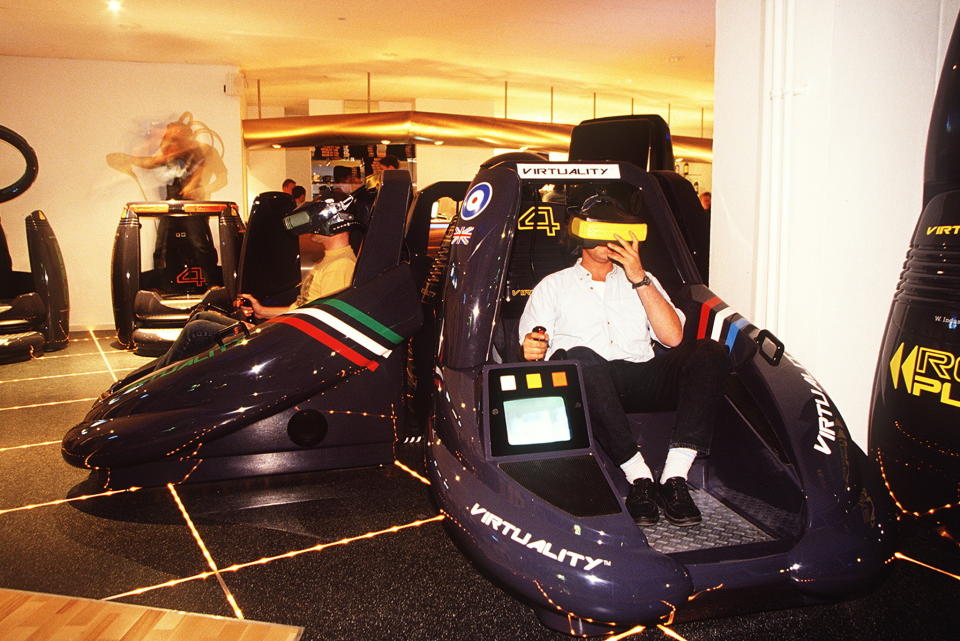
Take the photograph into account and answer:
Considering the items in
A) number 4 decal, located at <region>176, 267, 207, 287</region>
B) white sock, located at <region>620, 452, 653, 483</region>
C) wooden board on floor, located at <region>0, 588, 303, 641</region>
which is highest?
number 4 decal, located at <region>176, 267, 207, 287</region>

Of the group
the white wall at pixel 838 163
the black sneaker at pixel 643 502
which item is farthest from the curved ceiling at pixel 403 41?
the black sneaker at pixel 643 502

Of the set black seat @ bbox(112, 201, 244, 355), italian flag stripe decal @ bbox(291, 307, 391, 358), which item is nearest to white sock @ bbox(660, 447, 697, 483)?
italian flag stripe decal @ bbox(291, 307, 391, 358)

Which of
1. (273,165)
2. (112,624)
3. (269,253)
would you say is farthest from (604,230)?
(273,165)

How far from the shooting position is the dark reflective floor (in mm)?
1876

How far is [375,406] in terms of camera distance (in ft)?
9.36

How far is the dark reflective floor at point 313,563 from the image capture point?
1.88 m

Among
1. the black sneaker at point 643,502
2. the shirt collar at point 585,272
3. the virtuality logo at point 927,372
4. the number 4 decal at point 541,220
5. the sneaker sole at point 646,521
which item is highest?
the number 4 decal at point 541,220

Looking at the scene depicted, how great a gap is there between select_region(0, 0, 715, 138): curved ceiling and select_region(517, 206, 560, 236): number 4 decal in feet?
10.7

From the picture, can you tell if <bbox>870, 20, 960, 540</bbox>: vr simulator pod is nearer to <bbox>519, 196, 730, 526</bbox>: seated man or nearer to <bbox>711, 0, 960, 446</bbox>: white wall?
<bbox>711, 0, 960, 446</bbox>: white wall

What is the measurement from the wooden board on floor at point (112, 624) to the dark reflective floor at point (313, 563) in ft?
0.21

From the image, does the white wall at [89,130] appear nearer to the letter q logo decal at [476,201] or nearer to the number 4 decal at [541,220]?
the number 4 decal at [541,220]

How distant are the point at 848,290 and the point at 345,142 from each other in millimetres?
6525

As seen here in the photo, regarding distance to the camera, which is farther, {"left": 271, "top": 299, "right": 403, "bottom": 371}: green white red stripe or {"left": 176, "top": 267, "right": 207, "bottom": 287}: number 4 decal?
{"left": 176, "top": 267, "right": 207, "bottom": 287}: number 4 decal

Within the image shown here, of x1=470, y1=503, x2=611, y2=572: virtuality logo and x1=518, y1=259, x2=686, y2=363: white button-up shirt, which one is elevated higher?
x1=518, y1=259, x2=686, y2=363: white button-up shirt
